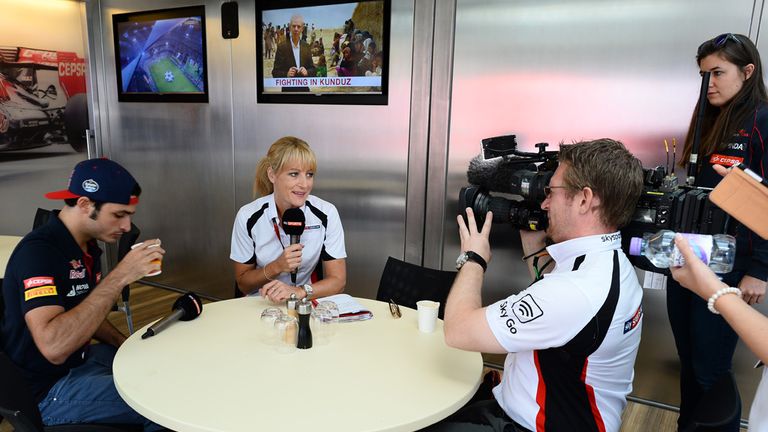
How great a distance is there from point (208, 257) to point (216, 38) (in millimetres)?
1843

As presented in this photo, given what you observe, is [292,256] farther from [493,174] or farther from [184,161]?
[184,161]

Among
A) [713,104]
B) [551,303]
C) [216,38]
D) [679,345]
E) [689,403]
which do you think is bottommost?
[689,403]

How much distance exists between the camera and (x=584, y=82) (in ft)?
9.46

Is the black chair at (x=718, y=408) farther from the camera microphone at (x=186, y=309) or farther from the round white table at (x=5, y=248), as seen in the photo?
the round white table at (x=5, y=248)

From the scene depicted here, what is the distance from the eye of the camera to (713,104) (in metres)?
2.18

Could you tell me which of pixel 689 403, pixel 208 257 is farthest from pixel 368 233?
pixel 689 403

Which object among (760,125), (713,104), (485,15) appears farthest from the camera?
(485,15)

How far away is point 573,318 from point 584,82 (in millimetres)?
2013

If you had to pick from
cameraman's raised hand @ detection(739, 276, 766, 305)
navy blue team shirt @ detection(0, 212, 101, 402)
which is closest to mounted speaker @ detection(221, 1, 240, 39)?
navy blue team shirt @ detection(0, 212, 101, 402)

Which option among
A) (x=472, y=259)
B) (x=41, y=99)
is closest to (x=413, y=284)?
(x=472, y=259)

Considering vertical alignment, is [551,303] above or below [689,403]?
above

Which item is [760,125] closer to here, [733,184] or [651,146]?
[651,146]

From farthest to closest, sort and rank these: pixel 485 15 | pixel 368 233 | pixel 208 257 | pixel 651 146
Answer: pixel 208 257 → pixel 368 233 → pixel 485 15 → pixel 651 146

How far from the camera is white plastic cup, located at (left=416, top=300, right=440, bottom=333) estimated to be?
1.76 meters
